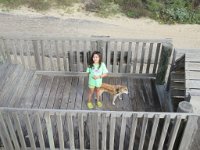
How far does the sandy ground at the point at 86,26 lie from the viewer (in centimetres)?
1172

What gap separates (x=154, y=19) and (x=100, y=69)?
758 centimetres

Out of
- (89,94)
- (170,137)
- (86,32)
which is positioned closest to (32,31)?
(86,32)

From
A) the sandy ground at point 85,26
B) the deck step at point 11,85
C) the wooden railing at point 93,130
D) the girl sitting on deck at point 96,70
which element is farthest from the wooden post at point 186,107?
the sandy ground at point 85,26

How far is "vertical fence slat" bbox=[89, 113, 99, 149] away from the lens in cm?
495

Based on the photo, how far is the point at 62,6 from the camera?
13.9 meters

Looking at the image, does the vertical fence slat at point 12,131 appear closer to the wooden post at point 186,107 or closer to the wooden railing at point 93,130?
the wooden railing at point 93,130

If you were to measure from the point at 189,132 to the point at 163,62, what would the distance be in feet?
7.23

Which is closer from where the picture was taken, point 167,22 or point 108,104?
point 108,104

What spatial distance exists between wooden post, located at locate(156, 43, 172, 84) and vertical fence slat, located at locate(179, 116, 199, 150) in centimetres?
205

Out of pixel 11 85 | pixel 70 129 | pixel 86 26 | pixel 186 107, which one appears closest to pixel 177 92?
pixel 186 107

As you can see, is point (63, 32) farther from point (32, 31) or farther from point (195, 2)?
point (195, 2)

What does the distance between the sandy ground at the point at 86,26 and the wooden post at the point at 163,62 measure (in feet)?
14.9

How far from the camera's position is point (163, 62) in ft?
22.5

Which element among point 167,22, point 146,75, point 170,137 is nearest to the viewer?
point 170,137
